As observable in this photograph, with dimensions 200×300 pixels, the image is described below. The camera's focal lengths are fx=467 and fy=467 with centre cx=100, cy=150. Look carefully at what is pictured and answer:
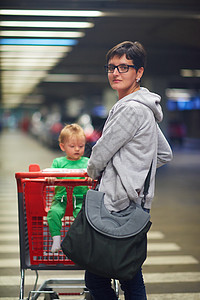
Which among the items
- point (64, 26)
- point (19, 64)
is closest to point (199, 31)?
point (64, 26)

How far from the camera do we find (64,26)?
11.8m

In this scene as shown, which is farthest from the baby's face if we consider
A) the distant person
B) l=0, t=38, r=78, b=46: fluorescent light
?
l=0, t=38, r=78, b=46: fluorescent light

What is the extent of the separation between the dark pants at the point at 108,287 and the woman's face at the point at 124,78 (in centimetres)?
110

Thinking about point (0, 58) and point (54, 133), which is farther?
point (54, 133)

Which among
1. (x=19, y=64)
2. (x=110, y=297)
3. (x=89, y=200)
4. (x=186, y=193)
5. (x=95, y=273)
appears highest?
(x=19, y=64)

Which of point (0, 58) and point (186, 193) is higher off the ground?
point (0, 58)

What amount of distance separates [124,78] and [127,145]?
417mm

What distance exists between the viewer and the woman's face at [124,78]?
2781 mm

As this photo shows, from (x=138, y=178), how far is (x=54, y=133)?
21.8 meters

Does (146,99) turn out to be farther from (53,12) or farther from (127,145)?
(53,12)

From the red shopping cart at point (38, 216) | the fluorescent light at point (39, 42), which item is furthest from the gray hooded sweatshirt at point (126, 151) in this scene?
the fluorescent light at point (39, 42)

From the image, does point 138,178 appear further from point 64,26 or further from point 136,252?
point 64,26

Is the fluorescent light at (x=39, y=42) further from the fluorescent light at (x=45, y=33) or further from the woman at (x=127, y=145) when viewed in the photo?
the woman at (x=127, y=145)

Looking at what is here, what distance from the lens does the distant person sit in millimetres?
3045
